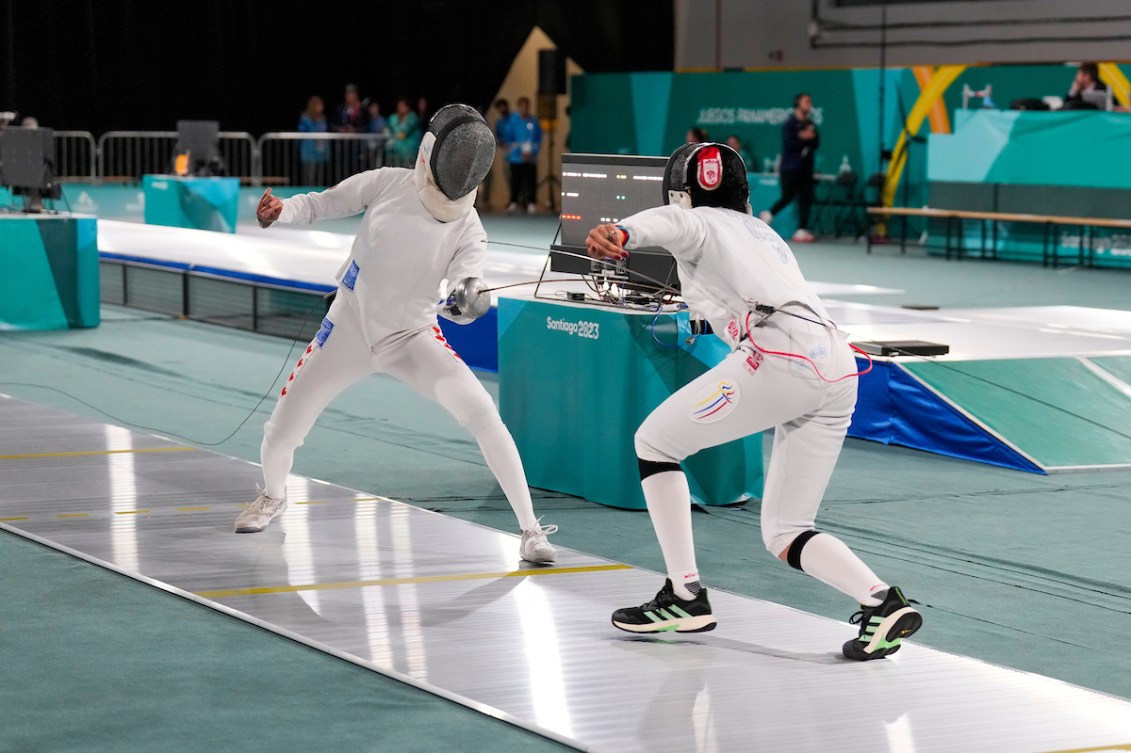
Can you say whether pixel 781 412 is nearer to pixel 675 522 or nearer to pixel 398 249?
pixel 675 522

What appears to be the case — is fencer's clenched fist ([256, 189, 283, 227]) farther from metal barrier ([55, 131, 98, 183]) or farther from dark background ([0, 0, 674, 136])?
dark background ([0, 0, 674, 136])

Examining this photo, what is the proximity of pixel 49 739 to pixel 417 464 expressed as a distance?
10.3 ft

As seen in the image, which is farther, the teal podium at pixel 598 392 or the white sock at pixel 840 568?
the teal podium at pixel 598 392

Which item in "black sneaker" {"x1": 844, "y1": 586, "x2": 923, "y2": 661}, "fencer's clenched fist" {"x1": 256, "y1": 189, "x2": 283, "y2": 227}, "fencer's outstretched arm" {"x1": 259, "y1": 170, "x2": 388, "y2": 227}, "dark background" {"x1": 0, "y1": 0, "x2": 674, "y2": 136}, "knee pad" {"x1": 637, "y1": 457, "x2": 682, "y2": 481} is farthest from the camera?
"dark background" {"x1": 0, "y1": 0, "x2": 674, "y2": 136}

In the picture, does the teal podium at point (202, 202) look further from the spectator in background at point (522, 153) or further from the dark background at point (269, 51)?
the spectator in background at point (522, 153)

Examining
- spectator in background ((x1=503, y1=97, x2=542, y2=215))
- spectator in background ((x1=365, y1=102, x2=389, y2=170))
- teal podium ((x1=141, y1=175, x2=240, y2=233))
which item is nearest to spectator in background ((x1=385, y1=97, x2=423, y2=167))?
spectator in background ((x1=365, y1=102, x2=389, y2=170))

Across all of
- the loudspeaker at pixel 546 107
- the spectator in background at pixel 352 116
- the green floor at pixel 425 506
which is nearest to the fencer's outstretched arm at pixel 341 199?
the green floor at pixel 425 506

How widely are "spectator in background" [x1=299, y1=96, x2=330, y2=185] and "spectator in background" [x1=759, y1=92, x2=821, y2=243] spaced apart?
5298mm

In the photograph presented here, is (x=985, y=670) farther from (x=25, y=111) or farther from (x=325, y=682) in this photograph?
(x=25, y=111)

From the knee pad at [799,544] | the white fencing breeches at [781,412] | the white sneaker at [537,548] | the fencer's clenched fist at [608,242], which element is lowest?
the white sneaker at [537,548]

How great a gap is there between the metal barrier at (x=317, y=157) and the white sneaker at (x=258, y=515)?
1404 centimetres

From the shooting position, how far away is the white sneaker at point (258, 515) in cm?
484

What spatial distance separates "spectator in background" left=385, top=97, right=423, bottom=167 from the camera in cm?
1917

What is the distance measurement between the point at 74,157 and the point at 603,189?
45.3 ft
